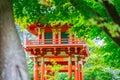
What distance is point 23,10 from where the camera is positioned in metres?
7.89

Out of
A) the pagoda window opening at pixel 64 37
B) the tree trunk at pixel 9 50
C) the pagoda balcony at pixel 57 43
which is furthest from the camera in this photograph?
the pagoda window opening at pixel 64 37

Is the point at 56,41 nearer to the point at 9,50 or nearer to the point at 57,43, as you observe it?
the point at 57,43

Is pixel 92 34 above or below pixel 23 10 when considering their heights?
below

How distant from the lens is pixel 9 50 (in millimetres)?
6148

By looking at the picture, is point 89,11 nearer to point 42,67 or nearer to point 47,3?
point 47,3

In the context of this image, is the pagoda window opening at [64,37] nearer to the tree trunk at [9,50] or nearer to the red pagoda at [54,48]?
the red pagoda at [54,48]

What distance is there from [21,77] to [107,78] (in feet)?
21.2

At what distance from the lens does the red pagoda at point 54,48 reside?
20.0m

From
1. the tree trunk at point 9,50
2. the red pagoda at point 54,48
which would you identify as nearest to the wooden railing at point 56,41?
the red pagoda at point 54,48

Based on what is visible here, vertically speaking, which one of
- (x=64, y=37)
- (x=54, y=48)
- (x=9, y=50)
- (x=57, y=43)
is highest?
(x=9, y=50)

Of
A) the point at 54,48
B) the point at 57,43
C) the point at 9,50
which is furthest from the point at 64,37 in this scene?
the point at 9,50

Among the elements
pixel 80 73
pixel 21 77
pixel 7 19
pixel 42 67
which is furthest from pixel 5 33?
pixel 80 73

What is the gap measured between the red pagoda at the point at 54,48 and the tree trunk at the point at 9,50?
13.3 meters

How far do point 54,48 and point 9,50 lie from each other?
14.0 m
